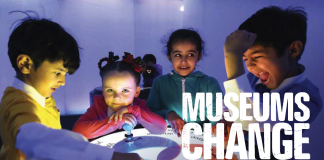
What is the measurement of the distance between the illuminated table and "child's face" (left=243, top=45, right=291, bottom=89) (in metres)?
0.37

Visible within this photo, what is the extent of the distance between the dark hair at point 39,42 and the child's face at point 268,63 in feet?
2.19

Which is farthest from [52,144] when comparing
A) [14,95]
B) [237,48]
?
[237,48]

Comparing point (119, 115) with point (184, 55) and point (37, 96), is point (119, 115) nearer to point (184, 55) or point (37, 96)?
point (37, 96)

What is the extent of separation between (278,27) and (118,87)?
0.67 m

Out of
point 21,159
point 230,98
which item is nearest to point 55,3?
point 21,159

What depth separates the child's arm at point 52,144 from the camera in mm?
439

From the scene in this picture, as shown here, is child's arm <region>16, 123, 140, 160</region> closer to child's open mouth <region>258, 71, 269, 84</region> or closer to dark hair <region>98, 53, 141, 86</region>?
dark hair <region>98, 53, 141, 86</region>

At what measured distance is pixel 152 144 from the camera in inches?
32.8

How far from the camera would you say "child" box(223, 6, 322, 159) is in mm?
625

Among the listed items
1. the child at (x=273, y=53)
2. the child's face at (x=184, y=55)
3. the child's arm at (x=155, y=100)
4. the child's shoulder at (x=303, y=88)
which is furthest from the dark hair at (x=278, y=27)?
the child's arm at (x=155, y=100)

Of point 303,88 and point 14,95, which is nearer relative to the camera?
point 14,95

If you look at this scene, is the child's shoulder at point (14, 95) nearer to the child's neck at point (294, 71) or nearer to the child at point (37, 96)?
the child at point (37, 96)

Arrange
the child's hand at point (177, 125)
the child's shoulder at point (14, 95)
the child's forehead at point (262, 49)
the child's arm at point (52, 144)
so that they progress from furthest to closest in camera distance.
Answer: the child's hand at point (177, 125), the child's forehead at point (262, 49), the child's shoulder at point (14, 95), the child's arm at point (52, 144)

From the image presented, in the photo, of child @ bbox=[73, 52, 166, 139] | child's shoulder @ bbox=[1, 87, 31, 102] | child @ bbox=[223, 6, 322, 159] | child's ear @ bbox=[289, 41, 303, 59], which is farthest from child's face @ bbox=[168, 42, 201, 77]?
child's shoulder @ bbox=[1, 87, 31, 102]
